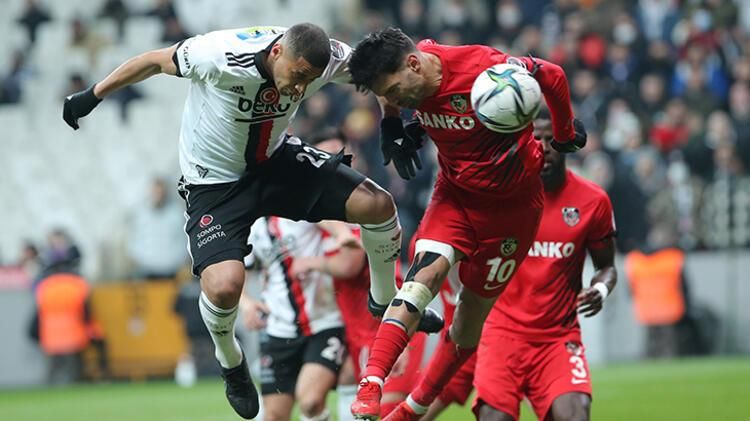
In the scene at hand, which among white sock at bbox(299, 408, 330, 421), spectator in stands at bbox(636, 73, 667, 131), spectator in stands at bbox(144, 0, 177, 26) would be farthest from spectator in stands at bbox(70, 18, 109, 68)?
white sock at bbox(299, 408, 330, 421)

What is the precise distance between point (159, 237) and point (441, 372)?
10.6 meters

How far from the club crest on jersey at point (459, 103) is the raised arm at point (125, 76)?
5.38 feet

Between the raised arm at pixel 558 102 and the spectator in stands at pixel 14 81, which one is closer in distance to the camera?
the raised arm at pixel 558 102

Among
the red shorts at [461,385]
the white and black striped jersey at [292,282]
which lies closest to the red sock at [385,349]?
the red shorts at [461,385]

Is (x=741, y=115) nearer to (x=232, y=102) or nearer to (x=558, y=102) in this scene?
(x=558, y=102)

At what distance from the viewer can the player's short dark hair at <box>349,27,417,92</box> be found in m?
7.43

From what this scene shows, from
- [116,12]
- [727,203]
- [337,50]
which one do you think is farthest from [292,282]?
[116,12]

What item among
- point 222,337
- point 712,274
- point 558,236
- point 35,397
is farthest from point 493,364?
point 712,274

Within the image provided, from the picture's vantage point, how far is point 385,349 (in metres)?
7.42

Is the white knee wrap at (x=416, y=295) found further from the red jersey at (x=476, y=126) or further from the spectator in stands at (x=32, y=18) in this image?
the spectator in stands at (x=32, y=18)

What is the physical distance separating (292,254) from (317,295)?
353 millimetres

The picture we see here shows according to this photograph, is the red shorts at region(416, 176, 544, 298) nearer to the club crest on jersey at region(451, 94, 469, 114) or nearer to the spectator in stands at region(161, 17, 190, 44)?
the club crest on jersey at region(451, 94, 469, 114)

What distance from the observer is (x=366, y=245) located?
8.52m

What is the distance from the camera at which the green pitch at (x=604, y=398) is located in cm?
1326
